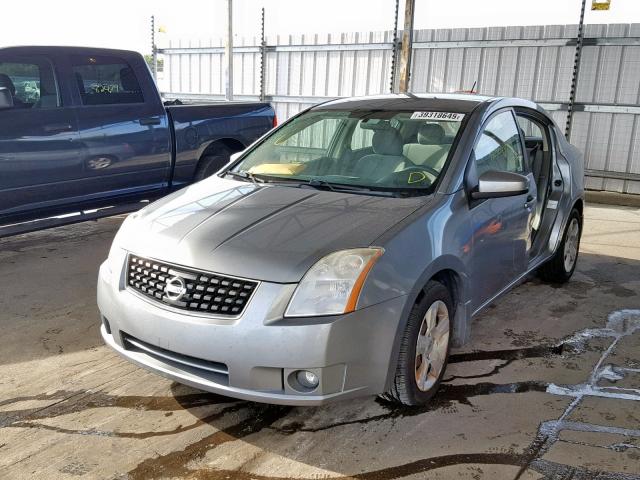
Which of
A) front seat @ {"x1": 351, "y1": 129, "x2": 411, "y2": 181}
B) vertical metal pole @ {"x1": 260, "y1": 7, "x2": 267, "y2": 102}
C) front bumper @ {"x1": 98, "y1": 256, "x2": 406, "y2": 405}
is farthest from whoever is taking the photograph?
vertical metal pole @ {"x1": 260, "y1": 7, "x2": 267, "y2": 102}

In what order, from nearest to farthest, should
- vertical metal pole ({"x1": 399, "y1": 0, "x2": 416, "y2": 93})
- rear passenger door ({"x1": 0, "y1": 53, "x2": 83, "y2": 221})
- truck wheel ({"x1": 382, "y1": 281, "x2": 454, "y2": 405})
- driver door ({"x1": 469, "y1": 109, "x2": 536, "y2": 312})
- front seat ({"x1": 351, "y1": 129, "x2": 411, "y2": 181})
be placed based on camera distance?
truck wheel ({"x1": 382, "y1": 281, "x2": 454, "y2": 405}) → driver door ({"x1": 469, "y1": 109, "x2": 536, "y2": 312}) → front seat ({"x1": 351, "y1": 129, "x2": 411, "y2": 181}) → rear passenger door ({"x1": 0, "y1": 53, "x2": 83, "y2": 221}) → vertical metal pole ({"x1": 399, "y1": 0, "x2": 416, "y2": 93})

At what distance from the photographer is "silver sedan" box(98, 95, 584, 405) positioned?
8.52ft

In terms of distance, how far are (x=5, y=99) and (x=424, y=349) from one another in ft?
13.2

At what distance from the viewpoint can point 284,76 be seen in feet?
44.3

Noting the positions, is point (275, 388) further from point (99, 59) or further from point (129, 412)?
point (99, 59)

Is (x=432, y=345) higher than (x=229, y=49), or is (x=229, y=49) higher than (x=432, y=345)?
(x=229, y=49)

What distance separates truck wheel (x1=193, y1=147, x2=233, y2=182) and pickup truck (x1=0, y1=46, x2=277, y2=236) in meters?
0.02

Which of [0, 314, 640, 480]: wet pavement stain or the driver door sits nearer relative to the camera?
[0, 314, 640, 480]: wet pavement stain

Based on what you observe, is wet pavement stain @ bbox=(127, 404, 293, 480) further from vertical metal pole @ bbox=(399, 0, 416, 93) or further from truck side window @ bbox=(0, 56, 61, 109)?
vertical metal pole @ bbox=(399, 0, 416, 93)

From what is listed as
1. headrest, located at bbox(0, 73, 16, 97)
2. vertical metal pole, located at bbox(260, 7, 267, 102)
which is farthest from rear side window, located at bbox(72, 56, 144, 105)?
vertical metal pole, located at bbox(260, 7, 267, 102)

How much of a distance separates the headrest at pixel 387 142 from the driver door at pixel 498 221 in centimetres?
46

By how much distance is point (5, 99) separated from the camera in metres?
5.04

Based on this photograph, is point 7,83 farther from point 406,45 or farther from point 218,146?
point 406,45

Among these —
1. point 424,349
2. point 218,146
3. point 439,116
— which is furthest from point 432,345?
point 218,146
